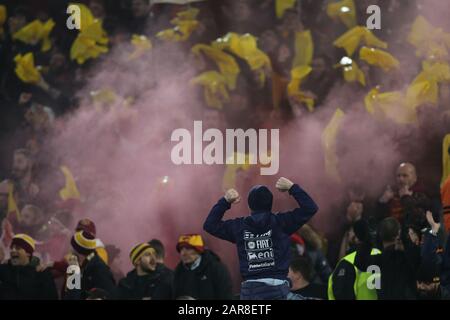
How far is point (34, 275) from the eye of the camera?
8.48m

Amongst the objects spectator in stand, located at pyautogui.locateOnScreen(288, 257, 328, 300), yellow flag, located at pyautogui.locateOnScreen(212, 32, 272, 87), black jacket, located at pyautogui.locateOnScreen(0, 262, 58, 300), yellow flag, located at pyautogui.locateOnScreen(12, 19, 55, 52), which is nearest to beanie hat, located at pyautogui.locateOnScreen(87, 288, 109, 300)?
black jacket, located at pyautogui.locateOnScreen(0, 262, 58, 300)

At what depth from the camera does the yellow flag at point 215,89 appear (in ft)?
31.2

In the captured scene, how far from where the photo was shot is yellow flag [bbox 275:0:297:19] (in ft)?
31.2

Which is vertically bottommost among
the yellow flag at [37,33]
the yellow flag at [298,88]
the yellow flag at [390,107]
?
the yellow flag at [390,107]

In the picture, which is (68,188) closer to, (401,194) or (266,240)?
(401,194)

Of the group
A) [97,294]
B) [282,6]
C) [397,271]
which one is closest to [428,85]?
[282,6]

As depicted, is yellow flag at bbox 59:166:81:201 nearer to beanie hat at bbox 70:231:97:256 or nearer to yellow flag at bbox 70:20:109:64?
yellow flag at bbox 70:20:109:64

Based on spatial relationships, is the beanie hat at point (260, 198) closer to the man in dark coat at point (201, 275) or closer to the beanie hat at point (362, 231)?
the man in dark coat at point (201, 275)

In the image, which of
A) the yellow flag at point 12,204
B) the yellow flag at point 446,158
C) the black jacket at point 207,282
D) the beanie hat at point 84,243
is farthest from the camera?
the yellow flag at point 12,204

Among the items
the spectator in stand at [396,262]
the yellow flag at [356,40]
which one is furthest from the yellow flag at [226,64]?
the spectator in stand at [396,262]

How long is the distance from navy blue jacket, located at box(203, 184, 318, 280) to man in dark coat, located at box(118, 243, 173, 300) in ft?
5.53

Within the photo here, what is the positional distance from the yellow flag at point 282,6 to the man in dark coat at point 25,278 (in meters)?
2.95

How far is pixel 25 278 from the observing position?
27.8 feet
